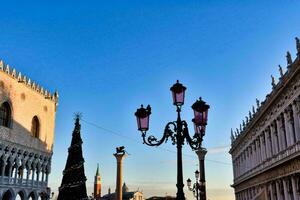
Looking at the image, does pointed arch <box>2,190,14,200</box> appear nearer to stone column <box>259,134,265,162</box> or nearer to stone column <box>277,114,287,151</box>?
stone column <box>259,134,265,162</box>

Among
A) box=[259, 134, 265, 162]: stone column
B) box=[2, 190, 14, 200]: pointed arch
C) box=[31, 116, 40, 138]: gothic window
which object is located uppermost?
box=[31, 116, 40, 138]: gothic window

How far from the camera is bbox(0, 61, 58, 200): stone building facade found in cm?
3042

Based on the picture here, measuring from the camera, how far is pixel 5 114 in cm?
3080

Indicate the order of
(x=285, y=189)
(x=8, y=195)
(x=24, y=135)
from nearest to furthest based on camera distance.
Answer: (x=285, y=189), (x=8, y=195), (x=24, y=135)

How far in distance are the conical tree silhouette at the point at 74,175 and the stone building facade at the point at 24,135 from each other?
1642 cm

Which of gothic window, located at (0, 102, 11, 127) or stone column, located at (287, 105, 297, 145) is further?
gothic window, located at (0, 102, 11, 127)

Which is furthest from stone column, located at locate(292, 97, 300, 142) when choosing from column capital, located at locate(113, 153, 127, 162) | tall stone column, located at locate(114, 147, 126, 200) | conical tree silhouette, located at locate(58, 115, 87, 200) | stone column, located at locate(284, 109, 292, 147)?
conical tree silhouette, located at locate(58, 115, 87, 200)

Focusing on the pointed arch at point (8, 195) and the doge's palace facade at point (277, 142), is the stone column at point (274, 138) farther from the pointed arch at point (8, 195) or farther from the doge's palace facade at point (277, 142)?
the pointed arch at point (8, 195)

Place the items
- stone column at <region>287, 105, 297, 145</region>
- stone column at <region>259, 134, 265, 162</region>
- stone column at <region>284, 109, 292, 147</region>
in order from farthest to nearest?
stone column at <region>259, 134, 265, 162</region>
stone column at <region>284, 109, 292, 147</region>
stone column at <region>287, 105, 297, 145</region>

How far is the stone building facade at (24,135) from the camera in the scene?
99.8ft

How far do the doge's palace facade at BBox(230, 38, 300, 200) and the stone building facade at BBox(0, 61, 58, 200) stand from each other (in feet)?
64.6

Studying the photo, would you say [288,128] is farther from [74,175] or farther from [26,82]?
[26,82]

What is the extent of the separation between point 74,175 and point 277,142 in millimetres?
13521

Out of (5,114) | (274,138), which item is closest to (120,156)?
(274,138)
